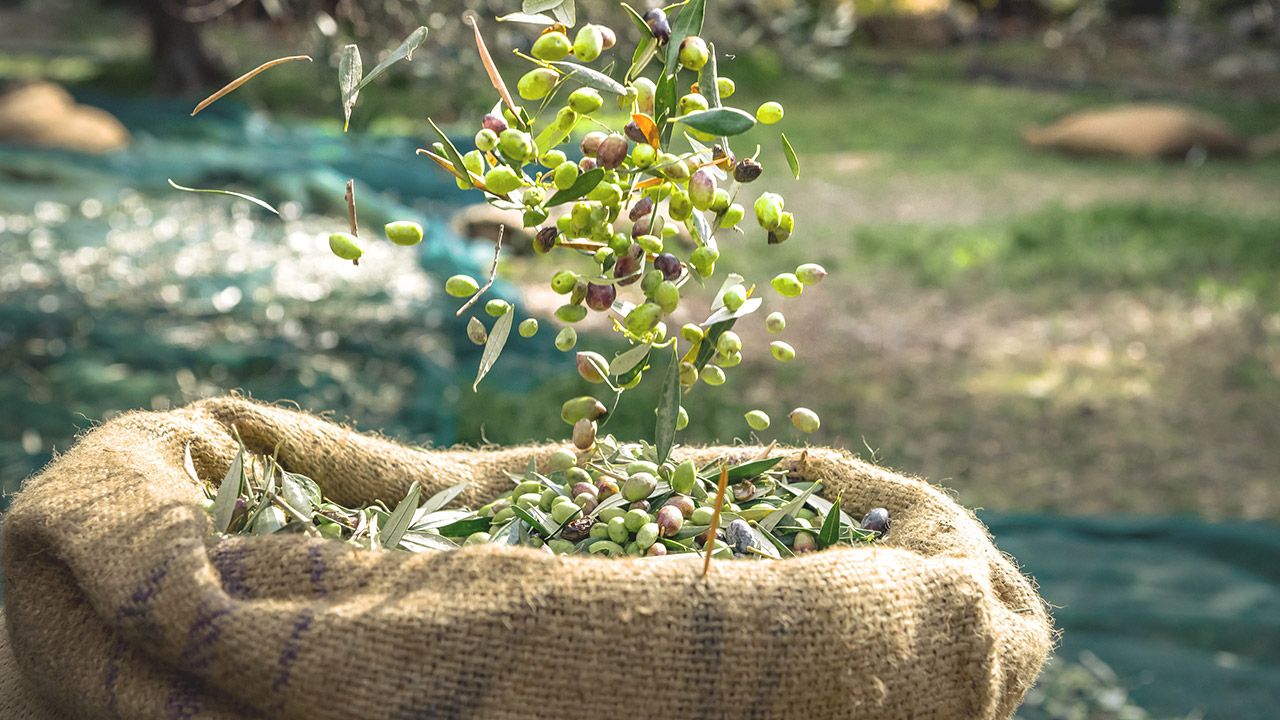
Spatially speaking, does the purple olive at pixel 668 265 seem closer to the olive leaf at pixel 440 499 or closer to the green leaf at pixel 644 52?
the green leaf at pixel 644 52

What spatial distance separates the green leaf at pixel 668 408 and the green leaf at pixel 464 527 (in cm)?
22

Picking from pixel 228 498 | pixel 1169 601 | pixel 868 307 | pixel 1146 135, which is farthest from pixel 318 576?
pixel 1146 135

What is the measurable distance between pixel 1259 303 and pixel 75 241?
203 inches

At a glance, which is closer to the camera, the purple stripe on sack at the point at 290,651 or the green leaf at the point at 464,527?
the purple stripe on sack at the point at 290,651

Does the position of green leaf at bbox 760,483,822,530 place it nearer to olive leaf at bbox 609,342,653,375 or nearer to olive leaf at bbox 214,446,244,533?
olive leaf at bbox 609,342,653,375

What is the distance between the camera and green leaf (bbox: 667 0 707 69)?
109cm

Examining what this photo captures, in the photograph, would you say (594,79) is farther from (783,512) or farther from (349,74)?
(783,512)

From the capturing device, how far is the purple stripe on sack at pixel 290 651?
96 cm

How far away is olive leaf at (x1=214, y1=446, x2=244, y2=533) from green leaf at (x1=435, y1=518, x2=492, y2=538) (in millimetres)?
198

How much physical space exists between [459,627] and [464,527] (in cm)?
29

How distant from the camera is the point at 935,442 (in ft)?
13.9

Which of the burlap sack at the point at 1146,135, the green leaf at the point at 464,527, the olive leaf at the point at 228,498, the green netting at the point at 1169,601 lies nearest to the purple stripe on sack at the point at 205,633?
the olive leaf at the point at 228,498

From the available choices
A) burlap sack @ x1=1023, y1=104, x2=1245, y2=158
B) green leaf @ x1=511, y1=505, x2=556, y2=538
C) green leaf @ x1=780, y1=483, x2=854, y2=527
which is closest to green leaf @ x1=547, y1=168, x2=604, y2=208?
green leaf @ x1=511, y1=505, x2=556, y2=538

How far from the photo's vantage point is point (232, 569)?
1020mm
